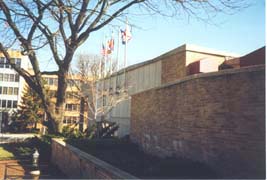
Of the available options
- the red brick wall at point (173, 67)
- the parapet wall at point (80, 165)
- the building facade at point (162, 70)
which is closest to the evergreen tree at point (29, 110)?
the building facade at point (162, 70)

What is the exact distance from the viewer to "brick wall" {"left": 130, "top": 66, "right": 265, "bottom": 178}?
497 cm

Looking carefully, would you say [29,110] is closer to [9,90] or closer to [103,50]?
[9,90]

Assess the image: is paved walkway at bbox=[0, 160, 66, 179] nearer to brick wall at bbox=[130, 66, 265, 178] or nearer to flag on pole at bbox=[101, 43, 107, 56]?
brick wall at bbox=[130, 66, 265, 178]

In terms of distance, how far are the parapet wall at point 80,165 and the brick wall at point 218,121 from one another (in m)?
1.89

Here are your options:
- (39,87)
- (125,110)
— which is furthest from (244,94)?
(125,110)

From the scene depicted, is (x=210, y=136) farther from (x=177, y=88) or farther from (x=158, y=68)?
(x=158, y=68)

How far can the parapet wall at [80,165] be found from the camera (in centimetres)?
540

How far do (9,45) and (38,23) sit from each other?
142 cm

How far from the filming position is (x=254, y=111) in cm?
500

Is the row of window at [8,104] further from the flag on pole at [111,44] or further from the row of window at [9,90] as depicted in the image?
the flag on pole at [111,44]

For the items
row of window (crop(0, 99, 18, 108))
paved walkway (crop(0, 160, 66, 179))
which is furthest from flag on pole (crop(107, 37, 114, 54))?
row of window (crop(0, 99, 18, 108))

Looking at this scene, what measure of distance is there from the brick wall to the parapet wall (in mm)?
1893

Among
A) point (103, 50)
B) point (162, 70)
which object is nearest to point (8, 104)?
point (103, 50)

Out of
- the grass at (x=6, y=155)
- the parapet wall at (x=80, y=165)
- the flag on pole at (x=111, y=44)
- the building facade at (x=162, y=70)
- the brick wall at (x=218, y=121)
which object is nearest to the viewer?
the brick wall at (x=218, y=121)
